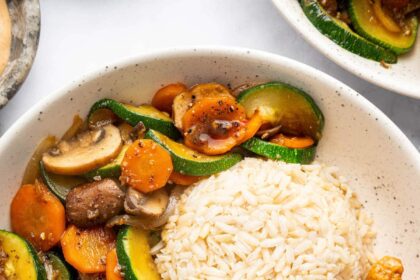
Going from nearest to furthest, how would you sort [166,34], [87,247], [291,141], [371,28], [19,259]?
[19,259]
[87,247]
[291,141]
[371,28]
[166,34]

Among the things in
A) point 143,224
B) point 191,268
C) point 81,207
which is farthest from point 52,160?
point 191,268

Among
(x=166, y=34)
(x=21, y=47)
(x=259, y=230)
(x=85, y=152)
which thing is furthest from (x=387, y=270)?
(x=21, y=47)

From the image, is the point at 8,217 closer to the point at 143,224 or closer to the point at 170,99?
the point at 143,224

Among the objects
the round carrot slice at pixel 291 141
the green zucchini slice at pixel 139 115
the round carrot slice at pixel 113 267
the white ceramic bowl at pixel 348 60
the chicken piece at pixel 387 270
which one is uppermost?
the white ceramic bowl at pixel 348 60

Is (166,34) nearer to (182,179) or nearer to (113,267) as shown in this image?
(182,179)

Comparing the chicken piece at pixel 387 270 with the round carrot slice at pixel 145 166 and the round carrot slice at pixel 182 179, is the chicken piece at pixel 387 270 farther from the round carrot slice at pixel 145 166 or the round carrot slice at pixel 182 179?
the round carrot slice at pixel 145 166

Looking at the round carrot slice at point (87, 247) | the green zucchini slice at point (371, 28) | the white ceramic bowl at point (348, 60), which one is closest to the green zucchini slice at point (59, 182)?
the round carrot slice at point (87, 247)
